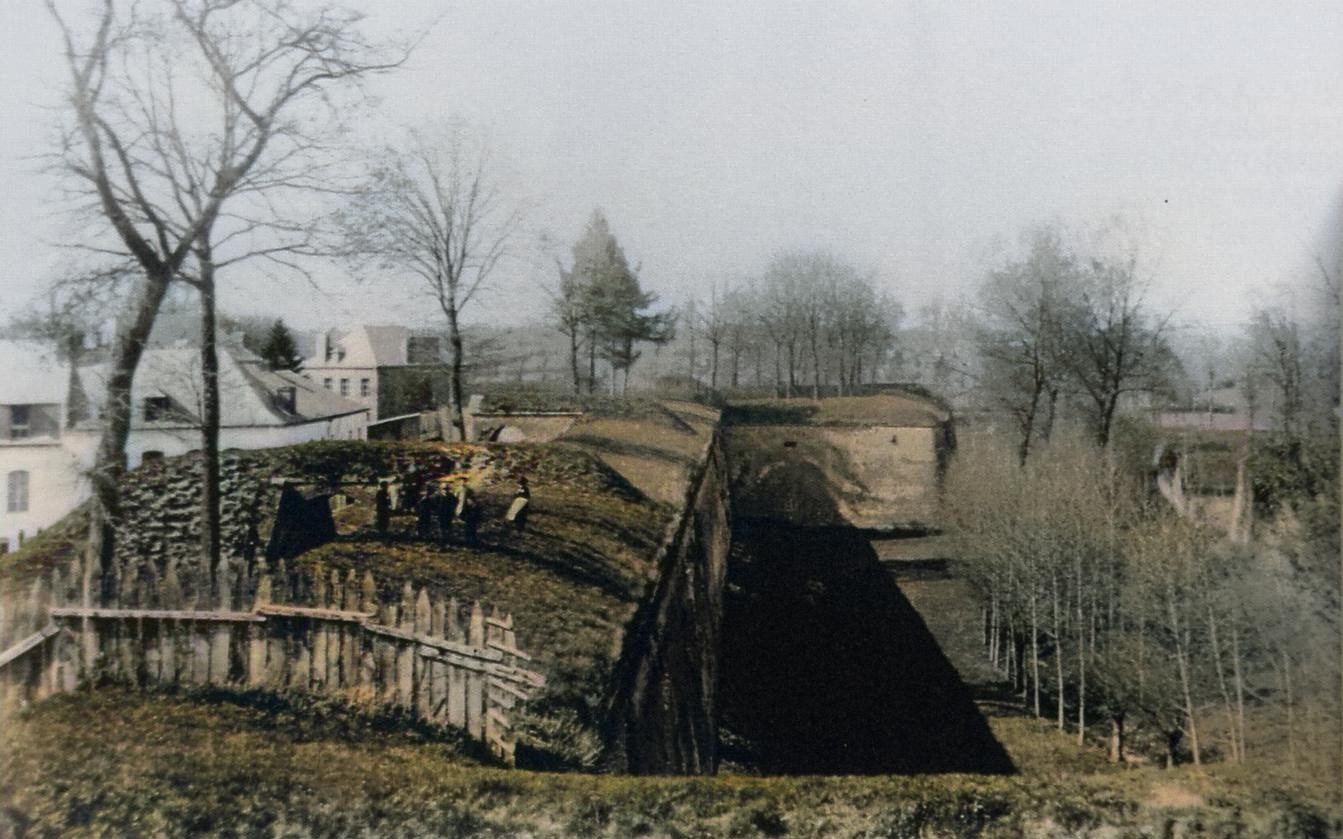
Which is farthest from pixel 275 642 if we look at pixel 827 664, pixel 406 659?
pixel 827 664

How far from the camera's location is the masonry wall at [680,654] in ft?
10.2

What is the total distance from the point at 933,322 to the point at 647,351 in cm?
140

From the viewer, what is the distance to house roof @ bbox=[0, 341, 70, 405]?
10.2 ft

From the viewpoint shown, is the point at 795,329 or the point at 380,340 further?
the point at 795,329

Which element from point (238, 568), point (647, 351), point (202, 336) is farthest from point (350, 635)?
point (647, 351)

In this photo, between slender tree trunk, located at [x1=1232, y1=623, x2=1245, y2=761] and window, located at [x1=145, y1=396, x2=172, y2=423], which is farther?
slender tree trunk, located at [x1=1232, y1=623, x2=1245, y2=761]

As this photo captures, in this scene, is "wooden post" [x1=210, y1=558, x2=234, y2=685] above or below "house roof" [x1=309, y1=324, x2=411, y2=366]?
below

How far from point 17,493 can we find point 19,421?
31 cm

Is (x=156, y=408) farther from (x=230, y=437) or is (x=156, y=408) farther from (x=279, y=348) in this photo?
(x=279, y=348)

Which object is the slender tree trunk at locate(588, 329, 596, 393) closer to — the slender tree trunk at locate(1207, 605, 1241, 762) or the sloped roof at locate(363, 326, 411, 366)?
the sloped roof at locate(363, 326, 411, 366)

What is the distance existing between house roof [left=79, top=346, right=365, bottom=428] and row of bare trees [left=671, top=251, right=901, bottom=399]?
1590 millimetres

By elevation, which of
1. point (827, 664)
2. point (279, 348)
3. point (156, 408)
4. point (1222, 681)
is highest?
point (279, 348)

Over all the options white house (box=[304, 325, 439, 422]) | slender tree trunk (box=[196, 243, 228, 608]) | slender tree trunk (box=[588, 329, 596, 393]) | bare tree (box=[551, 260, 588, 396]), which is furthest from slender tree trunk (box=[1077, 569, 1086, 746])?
slender tree trunk (box=[196, 243, 228, 608])

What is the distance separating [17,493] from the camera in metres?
3.15
